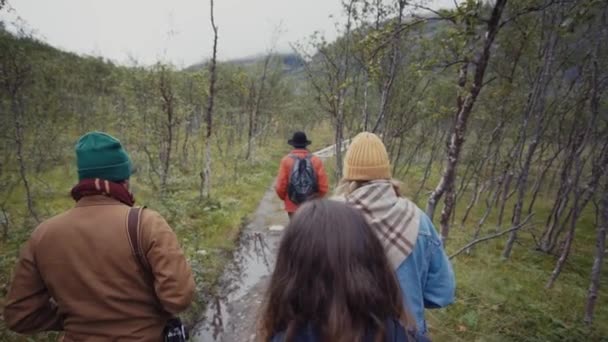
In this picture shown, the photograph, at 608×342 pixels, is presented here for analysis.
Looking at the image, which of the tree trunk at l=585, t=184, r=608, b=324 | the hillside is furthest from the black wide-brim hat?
the tree trunk at l=585, t=184, r=608, b=324

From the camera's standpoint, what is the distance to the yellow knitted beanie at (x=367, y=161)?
193 centimetres

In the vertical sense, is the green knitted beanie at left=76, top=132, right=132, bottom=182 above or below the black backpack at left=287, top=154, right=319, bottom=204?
above

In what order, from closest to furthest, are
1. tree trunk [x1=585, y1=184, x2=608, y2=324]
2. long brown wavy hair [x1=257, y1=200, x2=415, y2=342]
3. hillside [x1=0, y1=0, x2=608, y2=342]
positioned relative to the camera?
long brown wavy hair [x1=257, y1=200, x2=415, y2=342] < hillside [x1=0, y1=0, x2=608, y2=342] < tree trunk [x1=585, y1=184, x2=608, y2=324]

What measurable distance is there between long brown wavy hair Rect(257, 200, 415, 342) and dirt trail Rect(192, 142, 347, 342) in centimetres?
165

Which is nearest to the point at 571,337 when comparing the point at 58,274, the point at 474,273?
the point at 474,273

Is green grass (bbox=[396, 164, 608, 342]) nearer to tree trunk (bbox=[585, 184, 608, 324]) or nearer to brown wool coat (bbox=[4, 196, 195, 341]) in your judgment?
tree trunk (bbox=[585, 184, 608, 324])

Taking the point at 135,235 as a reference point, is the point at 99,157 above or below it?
above

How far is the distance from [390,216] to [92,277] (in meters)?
1.81

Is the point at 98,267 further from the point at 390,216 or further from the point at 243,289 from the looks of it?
the point at 243,289

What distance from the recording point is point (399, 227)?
1784 millimetres

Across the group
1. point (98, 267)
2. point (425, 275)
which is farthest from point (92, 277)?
point (425, 275)

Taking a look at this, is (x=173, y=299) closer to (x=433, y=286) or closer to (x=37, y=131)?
(x=433, y=286)

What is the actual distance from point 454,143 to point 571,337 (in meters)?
3.30

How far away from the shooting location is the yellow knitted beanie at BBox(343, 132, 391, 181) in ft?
6.35
